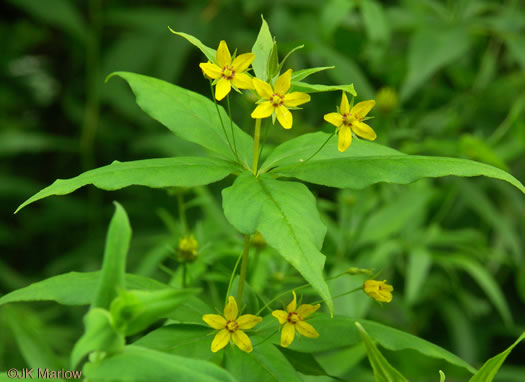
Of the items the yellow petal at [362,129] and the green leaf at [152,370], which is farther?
the yellow petal at [362,129]

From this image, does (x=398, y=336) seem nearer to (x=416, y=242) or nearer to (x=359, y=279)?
(x=359, y=279)

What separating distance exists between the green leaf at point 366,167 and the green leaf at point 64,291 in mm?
156

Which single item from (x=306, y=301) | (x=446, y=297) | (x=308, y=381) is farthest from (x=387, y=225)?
(x=308, y=381)

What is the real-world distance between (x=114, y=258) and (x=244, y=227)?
90mm

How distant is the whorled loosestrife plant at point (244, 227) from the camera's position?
A: 0.38 metres

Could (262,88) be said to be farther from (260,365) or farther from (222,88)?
(260,365)

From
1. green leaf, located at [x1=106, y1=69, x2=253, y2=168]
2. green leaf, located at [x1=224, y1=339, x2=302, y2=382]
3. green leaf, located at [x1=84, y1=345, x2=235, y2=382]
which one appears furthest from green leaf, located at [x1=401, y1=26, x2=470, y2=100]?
green leaf, located at [x1=84, y1=345, x2=235, y2=382]

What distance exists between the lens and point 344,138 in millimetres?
487

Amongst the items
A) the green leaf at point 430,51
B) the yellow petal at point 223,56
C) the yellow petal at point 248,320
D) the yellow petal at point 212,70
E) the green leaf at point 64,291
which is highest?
the green leaf at point 430,51

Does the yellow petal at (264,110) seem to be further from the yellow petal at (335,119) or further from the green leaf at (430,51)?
the green leaf at (430,51)

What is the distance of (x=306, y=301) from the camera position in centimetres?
89

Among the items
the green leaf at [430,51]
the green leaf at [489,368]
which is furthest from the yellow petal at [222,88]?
the green leaf at [430,51]

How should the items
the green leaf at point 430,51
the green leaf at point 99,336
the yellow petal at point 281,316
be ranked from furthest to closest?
the green leaf at point 430,51 < the yellow petal at point 281,316 < the green leaf at point 99,336

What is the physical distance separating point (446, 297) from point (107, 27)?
1192 mm
